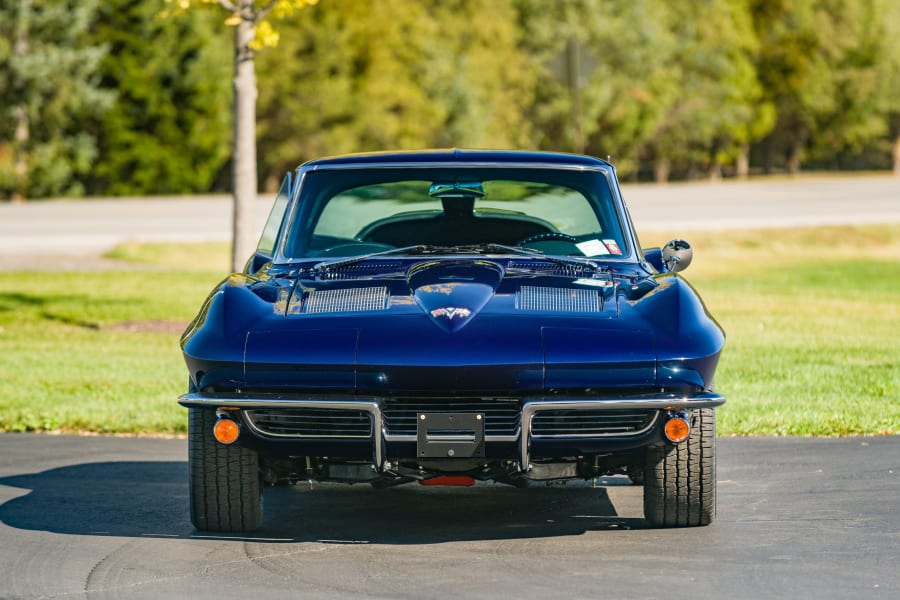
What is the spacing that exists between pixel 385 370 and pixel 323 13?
177ft

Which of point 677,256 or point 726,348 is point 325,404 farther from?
point 726,348

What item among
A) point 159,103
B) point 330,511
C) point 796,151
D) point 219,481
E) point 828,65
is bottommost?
point 330,511

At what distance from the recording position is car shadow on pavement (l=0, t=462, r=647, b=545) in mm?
5902

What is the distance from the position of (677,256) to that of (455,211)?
107 centimetres

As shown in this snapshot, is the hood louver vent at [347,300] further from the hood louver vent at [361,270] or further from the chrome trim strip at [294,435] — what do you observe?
the chrome trim strip at [294,435]

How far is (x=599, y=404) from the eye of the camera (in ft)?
16.9

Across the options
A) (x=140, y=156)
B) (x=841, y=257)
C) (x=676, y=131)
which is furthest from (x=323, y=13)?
(x=841, y=257)

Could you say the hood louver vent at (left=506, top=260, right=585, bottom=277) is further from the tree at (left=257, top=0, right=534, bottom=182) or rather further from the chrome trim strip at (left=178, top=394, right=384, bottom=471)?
the tree at (left=257, top=0, right=534, bottom=182)

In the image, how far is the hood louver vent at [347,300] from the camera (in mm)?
5473

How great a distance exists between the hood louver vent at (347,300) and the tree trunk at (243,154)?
8.28 metres

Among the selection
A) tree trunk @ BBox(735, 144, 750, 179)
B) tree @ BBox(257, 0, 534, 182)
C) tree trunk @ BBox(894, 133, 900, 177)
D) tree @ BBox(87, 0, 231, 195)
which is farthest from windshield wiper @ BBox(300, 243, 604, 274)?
tree trunk @ BBox(894, 133, 900, 177)

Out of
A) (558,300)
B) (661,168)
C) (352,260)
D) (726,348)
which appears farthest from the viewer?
(661,168)

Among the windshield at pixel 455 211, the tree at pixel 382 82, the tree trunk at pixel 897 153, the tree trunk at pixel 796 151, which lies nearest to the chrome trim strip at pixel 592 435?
the windshield at pixel 455 211

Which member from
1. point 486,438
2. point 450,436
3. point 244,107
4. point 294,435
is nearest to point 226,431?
point 294,435
